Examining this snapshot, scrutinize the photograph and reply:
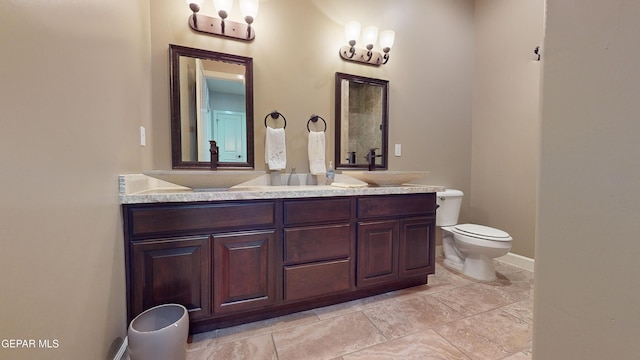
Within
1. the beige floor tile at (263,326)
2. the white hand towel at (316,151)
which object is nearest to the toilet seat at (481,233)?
the white hand towel at (316,151)

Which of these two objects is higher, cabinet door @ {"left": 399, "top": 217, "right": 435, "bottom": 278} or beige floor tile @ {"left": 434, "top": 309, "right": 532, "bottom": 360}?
cabinet door @ {"left": 399, "top": 217, "right": 435, "bottom": 278}

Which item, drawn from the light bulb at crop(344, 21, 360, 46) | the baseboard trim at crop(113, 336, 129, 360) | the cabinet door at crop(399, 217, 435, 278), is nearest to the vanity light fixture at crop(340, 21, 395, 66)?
the light bulb at crop(344, 21, 360, 46)

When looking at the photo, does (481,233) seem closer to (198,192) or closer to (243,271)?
(243,271)

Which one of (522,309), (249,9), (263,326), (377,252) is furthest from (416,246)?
Result: (249,9)

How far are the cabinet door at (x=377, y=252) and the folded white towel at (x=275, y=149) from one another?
781mm

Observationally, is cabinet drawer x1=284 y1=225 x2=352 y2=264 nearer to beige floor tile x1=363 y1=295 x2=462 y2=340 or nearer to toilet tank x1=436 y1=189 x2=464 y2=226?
beige floor tile x1=363 y1=295 x2=462 y2=340

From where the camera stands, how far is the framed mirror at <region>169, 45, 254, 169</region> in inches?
68.4

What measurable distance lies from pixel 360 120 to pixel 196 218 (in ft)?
5.29

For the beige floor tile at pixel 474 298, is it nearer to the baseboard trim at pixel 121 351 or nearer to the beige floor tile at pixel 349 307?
the beige floor tile at pixel 349 307

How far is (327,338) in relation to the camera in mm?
1366

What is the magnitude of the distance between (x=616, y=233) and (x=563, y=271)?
0.41 feet

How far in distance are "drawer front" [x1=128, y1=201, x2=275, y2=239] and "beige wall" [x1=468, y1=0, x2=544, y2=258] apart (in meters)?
2.36

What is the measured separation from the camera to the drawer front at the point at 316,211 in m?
1.50

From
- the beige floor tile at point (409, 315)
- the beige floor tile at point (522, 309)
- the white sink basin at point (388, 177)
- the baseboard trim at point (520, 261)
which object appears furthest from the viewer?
the baseboard trim at point (520, 261)
